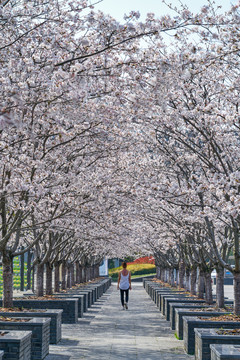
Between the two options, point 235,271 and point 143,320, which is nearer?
point 235,271

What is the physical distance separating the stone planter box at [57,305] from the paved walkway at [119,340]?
43 centimetres

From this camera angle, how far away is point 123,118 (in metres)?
12.3

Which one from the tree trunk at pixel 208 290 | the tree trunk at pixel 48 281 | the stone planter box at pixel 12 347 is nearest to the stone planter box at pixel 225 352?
the stone planter box at pixel 12 347

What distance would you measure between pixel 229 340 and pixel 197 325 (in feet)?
7.49

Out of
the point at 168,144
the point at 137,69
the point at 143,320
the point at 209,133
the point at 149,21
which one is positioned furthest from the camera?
the point at 143,320

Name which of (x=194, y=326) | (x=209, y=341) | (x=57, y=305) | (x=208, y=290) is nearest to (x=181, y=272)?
(x=208, y=290)

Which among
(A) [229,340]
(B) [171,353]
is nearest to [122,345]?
(B) [171,353]

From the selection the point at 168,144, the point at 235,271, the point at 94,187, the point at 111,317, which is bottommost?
the point at 111,317

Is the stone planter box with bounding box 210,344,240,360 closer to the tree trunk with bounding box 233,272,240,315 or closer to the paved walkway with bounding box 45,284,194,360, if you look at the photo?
the paved walkway with bounding box 45,284,194,360

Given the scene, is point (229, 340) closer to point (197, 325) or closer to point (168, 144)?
point (197, 325)

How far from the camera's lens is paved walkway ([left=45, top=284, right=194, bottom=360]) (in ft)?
39.1

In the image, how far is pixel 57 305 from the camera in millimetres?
17219

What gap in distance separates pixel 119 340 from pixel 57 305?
11.5 feet

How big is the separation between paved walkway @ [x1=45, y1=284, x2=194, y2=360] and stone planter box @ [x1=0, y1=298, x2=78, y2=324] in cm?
43
